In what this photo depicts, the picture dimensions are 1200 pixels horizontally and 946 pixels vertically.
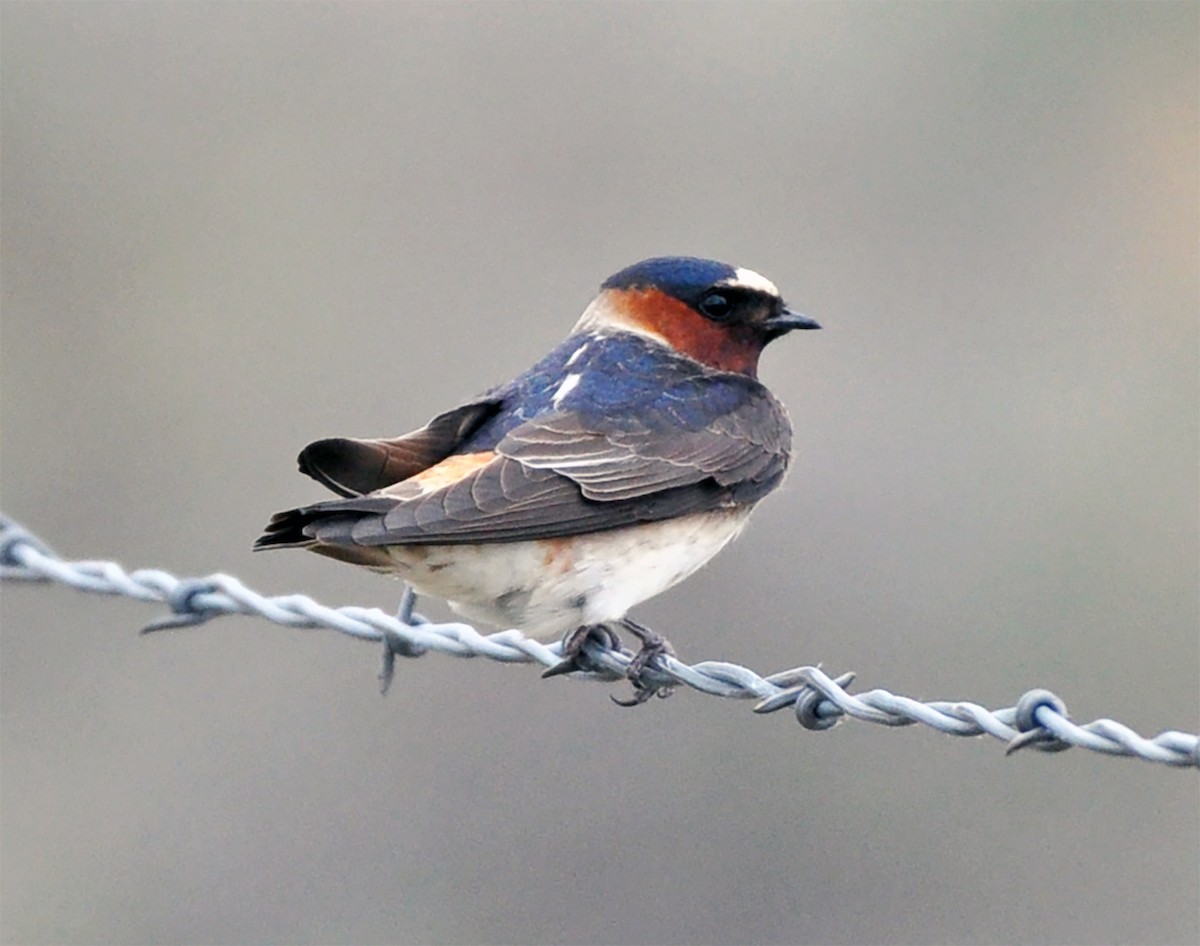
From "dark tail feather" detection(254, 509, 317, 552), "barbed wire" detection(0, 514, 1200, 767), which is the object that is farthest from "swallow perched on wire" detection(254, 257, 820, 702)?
"barbed wire" detection(0, 514, 1200, 767)

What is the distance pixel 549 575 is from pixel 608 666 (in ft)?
0.65

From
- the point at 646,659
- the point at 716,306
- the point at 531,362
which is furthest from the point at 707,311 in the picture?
the point at 531,362

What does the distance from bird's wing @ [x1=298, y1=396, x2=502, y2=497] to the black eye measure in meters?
0.61

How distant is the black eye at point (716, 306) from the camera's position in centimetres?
421

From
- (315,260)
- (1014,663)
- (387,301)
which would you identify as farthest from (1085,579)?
(315,260)

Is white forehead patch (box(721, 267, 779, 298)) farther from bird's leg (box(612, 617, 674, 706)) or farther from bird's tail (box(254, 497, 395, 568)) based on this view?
bird's tail (box(254, 497, 395, 568))

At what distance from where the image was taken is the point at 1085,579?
22.5 ft

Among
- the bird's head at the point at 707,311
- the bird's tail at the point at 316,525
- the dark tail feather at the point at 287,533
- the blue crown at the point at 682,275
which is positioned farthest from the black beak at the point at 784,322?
the dark tail feather at the point at 287,533

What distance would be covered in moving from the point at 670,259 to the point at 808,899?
2001 millimetres

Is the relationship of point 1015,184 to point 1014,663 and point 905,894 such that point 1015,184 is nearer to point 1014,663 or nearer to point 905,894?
point 1014,663

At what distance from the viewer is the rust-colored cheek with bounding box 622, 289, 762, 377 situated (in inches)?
166

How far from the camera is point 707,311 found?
4.21 metres

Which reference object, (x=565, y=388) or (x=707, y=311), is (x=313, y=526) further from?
(x=707, y=311)

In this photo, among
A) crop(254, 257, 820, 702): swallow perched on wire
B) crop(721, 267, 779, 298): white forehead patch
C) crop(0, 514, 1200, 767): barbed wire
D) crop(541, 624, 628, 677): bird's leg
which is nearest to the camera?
crop(0, 514, 1200, 767): barbed wire
